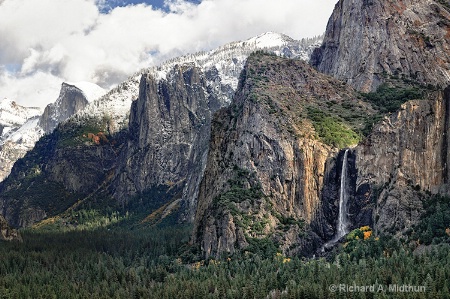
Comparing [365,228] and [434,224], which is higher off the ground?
[434,224]

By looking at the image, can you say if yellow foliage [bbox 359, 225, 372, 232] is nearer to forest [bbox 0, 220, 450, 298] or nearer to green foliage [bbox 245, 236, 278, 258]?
forest [bbox 0, 220, 450, 298]

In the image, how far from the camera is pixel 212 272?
7146 inches

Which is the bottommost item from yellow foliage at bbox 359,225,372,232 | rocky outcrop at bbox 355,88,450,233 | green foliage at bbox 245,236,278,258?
green foliage at bbox 245,236,278,258

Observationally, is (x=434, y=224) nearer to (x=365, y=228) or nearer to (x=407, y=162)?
(x=407, y=162)

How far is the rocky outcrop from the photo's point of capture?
176 metres

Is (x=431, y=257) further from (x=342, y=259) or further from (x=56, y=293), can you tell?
(x=56, y=293)

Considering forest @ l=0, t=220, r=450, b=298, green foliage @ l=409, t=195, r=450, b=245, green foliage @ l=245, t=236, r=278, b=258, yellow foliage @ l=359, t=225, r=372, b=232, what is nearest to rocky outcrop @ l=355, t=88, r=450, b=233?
green foliage @ l=409, t=195, r=450, b=245

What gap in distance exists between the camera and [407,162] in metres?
184

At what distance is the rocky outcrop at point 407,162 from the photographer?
176 meters

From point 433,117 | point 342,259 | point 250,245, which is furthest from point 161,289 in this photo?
point 433,117

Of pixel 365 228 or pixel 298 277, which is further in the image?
pixel 365 228

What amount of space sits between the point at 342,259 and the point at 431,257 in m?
27.5

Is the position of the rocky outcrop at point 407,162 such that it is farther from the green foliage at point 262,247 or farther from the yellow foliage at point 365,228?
the green foliage at point 262,247

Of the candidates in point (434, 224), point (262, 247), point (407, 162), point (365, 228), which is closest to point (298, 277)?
point (262, 247)
